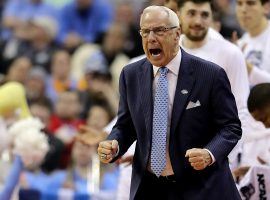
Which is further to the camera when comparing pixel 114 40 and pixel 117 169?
pixel 114 40

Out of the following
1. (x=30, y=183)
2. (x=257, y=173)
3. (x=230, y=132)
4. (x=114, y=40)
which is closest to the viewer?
(x=230, y=132)

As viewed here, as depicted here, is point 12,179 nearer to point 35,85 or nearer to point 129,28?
point 35,85

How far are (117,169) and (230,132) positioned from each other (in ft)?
11.7

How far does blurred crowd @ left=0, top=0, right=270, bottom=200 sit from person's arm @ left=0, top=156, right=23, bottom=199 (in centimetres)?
2

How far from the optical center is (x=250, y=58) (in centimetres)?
974

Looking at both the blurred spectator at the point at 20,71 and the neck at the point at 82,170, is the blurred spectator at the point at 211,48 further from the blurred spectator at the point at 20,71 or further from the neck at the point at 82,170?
the blurred spectator at the point at 20,71

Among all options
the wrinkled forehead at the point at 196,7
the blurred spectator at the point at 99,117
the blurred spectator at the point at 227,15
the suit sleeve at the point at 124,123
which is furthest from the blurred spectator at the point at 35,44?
the suit sleeve at the point at 124,123

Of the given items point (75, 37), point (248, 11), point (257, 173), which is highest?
point (248, 11)

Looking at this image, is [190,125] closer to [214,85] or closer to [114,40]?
[214,85]

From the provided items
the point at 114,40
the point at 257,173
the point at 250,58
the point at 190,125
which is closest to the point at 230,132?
the point at 190,125

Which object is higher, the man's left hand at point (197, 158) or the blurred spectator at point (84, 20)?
the man's left hand at point (197, 158)

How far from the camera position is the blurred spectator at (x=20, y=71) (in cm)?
1352

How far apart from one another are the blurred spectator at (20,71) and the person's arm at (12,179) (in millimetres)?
4217

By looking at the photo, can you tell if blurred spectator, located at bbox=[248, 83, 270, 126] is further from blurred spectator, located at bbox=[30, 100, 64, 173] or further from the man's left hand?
blurred spectator, located at bbox=[30, 100, 64, 173]
